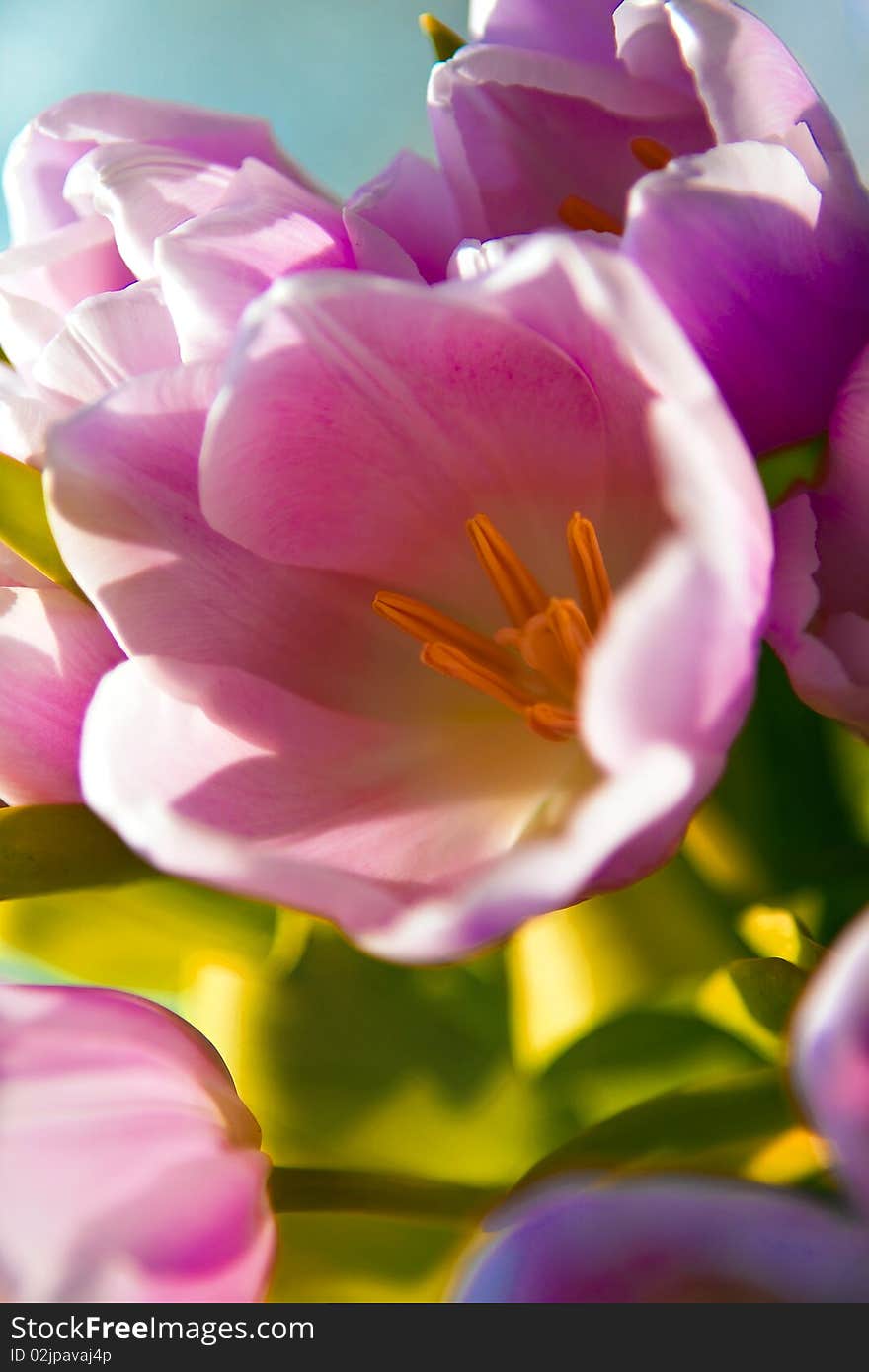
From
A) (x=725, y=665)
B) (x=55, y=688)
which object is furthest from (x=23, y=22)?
(x=725, y=665)


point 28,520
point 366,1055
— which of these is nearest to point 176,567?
point 28,520

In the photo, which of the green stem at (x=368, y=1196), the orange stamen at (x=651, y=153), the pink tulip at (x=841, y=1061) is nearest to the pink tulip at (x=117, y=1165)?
the green stem at (x=368, y=1196)

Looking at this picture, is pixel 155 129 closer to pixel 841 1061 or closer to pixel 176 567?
pixel 176 567

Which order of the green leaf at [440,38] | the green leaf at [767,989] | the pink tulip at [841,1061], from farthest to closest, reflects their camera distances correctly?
the green leaf at [440,38] < the green leaf at [767,989] < the pink tulip at [841,1061]

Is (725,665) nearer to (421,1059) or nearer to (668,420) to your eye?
(668,420)

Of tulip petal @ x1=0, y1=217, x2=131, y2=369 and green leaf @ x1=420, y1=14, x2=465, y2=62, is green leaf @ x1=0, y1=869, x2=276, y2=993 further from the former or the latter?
green leaf @ x1=420, y1=14, x2=465, y2=62

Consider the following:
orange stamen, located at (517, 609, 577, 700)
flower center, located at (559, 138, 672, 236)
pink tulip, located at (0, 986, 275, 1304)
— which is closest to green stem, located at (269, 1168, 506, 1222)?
pink tulip, located at (0, 986, 275, 1304)

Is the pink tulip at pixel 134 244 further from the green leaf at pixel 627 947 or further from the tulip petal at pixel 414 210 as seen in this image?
the green leaf at pixel 627 947
